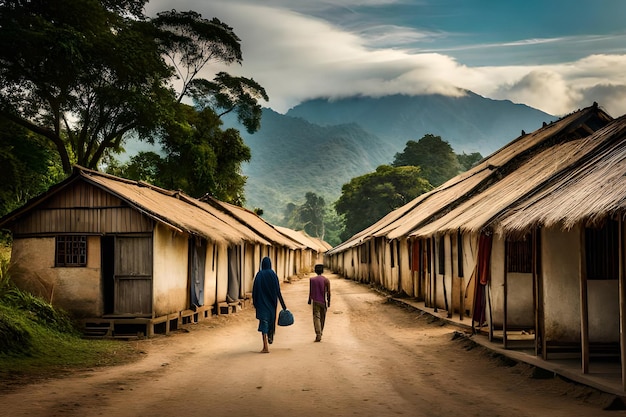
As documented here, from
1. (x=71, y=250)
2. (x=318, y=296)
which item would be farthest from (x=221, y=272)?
(x=318, y=296)

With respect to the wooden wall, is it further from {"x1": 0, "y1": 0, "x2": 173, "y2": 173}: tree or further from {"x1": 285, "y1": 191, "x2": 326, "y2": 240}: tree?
{"x1": 285, "y1": 191, "x2": 326, "y2": 240}: tree

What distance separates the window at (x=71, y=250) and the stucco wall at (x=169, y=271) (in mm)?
1852

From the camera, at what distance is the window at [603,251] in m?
9.56

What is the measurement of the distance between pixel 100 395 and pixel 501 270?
852 centimetres

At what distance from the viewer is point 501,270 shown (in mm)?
12859

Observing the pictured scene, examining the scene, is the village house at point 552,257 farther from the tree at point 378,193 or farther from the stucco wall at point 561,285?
the tree at point 378,193

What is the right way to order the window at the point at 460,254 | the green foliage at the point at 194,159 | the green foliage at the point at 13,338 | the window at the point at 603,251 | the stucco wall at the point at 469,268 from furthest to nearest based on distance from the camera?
the green foliage at the point at 194,159
the window at the point at 460,254
the stucco wall at the point at 469,268
the green foliage at the point at 13,338
the window at the point at 603,251

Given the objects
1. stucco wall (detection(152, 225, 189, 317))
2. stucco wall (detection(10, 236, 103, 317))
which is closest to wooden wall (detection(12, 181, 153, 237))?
stucco wall (detection(10, 236, 103, 317))

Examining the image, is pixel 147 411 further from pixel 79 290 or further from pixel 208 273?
pixel 208 273

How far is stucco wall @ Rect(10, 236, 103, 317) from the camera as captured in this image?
48.3ft

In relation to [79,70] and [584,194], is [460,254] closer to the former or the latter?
[584,194]

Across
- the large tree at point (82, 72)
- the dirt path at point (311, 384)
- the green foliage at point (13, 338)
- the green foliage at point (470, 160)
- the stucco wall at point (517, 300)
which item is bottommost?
the dirt path at point (311, 384)

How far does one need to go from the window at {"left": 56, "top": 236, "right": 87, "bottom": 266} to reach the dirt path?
2.85 metres

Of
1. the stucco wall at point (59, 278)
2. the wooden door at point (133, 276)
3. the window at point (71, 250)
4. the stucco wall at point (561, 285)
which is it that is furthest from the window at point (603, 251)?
the window at point (71, 250)
